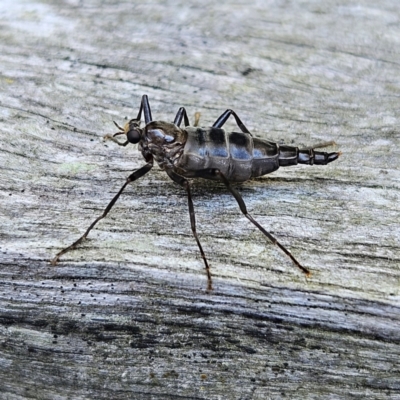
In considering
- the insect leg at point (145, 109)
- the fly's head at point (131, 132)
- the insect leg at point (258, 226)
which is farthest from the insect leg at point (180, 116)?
the insect leg at point (258, 226)

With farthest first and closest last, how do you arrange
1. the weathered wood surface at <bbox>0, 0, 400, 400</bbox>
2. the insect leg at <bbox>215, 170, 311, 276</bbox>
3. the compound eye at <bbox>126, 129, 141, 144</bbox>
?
the compound eye at <bbox>126, 129, 141, 144</bbox>, the insect leg at <bbox>215, 170, 311, 276</bbox>, the weathered wood surface at <bbox>0, 0, 400, 400</bbox>

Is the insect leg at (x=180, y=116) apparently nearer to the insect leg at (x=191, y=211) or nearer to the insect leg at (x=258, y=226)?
the insect leg at (x=191, y=211)

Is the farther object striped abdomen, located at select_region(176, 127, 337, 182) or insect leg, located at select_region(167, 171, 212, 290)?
striped abdomen, located at select_region(176, 127, 337, 182)

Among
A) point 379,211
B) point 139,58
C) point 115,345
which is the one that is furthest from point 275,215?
point 139,58

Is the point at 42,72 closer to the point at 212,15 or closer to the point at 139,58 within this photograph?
the point at 139,58

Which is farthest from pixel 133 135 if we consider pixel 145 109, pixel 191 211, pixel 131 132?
pixel 191 211

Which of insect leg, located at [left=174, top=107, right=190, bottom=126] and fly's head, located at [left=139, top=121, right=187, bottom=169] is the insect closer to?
fly's head, located at [left=139, top=121, right=187, bottom=169]

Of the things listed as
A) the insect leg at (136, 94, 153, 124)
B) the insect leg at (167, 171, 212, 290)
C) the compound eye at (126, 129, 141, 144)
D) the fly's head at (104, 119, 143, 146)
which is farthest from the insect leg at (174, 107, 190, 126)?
the insect leg at (167, 171, 212, 290)
